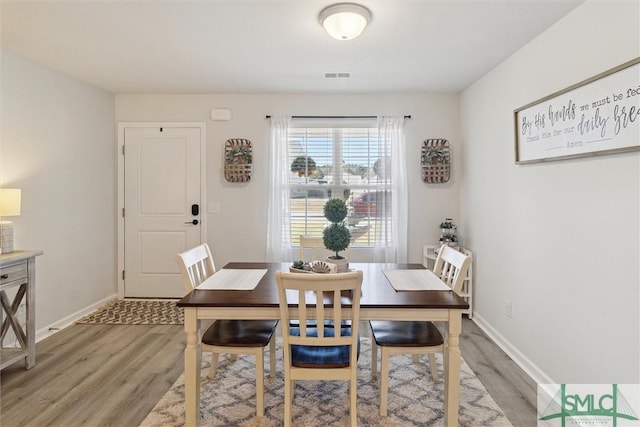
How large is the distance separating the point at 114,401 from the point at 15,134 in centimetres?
223

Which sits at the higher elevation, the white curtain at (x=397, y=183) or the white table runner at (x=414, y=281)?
the white curtain at (x=397, y=183)

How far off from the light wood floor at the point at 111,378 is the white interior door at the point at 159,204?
3.04ft

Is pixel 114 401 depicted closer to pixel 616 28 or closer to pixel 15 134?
pixel 15 134

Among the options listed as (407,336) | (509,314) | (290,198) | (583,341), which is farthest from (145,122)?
(583,341)

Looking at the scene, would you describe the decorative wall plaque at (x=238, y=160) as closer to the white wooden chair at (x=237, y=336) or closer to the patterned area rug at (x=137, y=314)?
the patterned area rug at (x=137, y=314)

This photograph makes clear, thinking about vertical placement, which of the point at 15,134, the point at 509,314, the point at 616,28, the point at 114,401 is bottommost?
the point at 114,401

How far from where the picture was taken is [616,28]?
5.88ft

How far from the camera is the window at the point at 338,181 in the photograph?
3.98 m

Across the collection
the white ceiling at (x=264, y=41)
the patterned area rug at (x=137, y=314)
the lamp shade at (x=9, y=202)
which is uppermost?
the white ceiling at (x=264, y=41)

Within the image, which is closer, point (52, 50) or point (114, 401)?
point (114, 401)

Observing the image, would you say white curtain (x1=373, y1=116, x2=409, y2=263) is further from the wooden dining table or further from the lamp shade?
the lamp shade

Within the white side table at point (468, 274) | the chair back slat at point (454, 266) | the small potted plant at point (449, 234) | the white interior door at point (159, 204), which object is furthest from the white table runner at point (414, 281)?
the white interior door at point (159, 204)

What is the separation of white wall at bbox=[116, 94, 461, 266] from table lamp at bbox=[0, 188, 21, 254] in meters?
1.79

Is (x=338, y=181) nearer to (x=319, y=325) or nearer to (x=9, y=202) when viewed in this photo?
(x=319, y=325)
